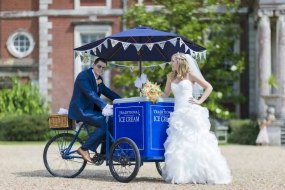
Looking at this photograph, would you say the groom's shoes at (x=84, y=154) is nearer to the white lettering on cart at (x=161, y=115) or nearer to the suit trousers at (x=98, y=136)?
the suit trousers at (x=98, y=136)

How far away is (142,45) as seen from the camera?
36.5 feet

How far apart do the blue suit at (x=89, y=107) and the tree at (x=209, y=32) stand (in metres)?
13.3

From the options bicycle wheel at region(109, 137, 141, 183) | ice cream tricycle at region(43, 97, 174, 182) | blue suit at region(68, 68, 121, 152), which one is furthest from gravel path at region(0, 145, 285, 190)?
blue suit at region(68, 68, 121, 152)

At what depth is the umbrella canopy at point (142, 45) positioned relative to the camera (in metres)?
10.5

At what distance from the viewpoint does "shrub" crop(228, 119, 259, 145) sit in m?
23.8

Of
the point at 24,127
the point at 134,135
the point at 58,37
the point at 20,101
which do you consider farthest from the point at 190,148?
the point at 58,37

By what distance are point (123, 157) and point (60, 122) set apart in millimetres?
1509

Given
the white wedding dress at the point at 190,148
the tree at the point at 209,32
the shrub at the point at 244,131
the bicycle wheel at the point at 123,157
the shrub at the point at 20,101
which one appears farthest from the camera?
the shrub at the point at 20,101

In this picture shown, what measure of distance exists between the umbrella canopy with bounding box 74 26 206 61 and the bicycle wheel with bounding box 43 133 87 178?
4.91 feet

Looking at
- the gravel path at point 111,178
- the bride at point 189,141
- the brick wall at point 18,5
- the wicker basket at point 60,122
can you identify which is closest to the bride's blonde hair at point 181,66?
the bride at point 189,141

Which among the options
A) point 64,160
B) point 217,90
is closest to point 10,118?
point 217,90

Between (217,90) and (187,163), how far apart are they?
1591cm

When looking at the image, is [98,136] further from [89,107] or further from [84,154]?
[89,107]

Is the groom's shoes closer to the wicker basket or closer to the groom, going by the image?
the groom
